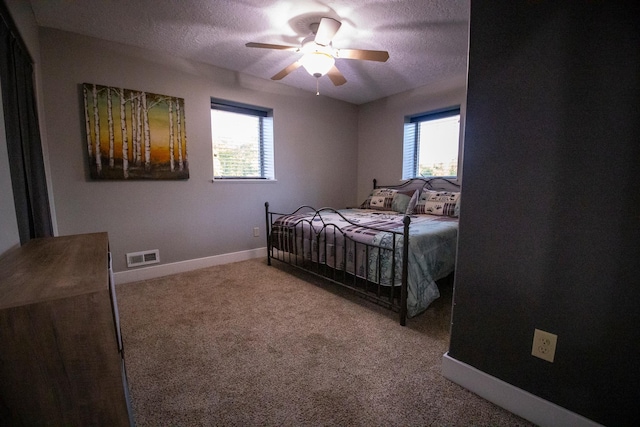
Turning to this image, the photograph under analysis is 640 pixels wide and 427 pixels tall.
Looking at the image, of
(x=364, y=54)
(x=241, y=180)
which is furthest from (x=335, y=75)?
(x=241, y=180)

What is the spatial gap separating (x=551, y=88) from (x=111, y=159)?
328 cm

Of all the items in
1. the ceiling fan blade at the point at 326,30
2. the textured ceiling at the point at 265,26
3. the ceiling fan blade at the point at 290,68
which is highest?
the textured ceiling at the point at 265,26

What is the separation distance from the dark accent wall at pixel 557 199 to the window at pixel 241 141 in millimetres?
2834

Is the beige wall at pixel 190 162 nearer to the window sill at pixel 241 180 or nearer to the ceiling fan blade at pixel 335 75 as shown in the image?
the window sill at pixel 241 180

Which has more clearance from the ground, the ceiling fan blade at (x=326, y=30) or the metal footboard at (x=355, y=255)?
the ceiling fan blade at (x=326, y=30)

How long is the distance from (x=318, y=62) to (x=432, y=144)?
7.80 ft

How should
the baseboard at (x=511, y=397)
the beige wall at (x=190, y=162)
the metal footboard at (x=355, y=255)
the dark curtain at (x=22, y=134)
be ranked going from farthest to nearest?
the beige wall at (x=190, y=162) < the metal footboard at (x=355, y=255) < the dark curtain at (x=22, y=134) < the baseboard at (x=511, y=397)

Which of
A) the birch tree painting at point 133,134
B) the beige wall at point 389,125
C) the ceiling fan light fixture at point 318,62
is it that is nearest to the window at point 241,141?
the birch tree painting at point 133,134

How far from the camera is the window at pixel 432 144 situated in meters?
3.63

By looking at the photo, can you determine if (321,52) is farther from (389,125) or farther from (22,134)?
(389,125)

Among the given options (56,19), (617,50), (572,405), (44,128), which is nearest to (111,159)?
(44,128)

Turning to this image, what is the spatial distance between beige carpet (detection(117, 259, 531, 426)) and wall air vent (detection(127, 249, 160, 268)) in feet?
1.10

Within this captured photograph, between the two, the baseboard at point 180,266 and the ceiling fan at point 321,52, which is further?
the baseboard at point 180,266

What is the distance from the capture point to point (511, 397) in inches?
47.3
